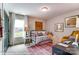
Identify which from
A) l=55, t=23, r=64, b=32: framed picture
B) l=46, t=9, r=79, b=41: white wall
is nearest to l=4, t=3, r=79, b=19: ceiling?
l=46, t=9, r=79, b=41: white wall

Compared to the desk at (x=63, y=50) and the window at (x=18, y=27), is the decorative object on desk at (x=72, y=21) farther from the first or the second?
the window at (x=18, y=27)

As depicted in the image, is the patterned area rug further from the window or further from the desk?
the window

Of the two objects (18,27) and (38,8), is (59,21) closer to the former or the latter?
(38,8)

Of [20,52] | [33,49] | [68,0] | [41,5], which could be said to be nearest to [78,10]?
[68,0]

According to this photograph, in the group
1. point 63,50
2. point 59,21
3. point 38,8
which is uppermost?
point 38,8

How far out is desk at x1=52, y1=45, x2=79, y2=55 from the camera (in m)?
1.53

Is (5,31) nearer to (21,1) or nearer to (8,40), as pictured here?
(8,40)

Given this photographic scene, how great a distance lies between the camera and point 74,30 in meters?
1.54

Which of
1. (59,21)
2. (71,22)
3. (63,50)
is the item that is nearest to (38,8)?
(59,21)

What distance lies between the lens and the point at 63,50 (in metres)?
1.56

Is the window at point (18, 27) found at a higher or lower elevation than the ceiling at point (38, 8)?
lower

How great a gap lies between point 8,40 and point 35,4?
73 centimetres

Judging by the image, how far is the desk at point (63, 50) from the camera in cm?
153

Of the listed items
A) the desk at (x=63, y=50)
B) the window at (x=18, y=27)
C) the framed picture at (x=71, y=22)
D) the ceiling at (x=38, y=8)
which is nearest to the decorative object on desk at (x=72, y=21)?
the framed picture at (x=71, y=22)
